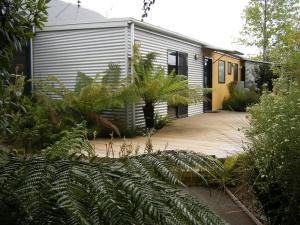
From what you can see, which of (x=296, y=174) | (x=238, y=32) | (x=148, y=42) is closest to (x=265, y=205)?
(x=296, y=174)

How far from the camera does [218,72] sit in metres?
16.4

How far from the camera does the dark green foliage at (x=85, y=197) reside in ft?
2.60

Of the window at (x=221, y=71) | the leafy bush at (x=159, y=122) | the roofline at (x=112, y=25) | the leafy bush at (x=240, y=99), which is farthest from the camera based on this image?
the window at (x=221, y=71)

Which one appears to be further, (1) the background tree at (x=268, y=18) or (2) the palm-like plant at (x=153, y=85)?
(1) the background tree at (x=268, y=18)

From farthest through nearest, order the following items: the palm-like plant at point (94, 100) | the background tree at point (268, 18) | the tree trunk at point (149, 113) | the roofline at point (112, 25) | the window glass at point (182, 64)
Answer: the background tree at point (268, 18) < the window glass at point (182, 64) < the tree trunk at point (149, 113) < the roofline at point (112, 25) < the palm-like plant at point (94, 100)

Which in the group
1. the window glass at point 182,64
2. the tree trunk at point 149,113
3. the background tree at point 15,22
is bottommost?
the tree trunk at point 149,113

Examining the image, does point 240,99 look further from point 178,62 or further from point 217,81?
point 178,62

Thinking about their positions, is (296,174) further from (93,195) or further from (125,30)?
(125,30)

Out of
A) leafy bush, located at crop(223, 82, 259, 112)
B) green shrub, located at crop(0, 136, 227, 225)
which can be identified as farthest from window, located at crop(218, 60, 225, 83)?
green shrub, located at crop(0, 136, 227, 225)

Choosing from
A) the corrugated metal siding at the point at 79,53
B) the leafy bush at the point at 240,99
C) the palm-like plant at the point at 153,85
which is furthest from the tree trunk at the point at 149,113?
the leafy bush at the point at 240,99

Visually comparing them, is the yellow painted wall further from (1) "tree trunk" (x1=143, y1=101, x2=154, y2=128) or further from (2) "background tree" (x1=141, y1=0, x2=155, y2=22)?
(2) "background tree" (x1=141, y1=0, x2=155, y2=22)

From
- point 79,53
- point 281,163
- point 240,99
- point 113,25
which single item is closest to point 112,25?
point 113,25

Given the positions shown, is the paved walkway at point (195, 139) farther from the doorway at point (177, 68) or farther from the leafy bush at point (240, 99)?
the leafy bush at point (240, 99)

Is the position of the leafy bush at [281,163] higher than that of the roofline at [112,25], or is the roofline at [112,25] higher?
the roofline at [112,25]
